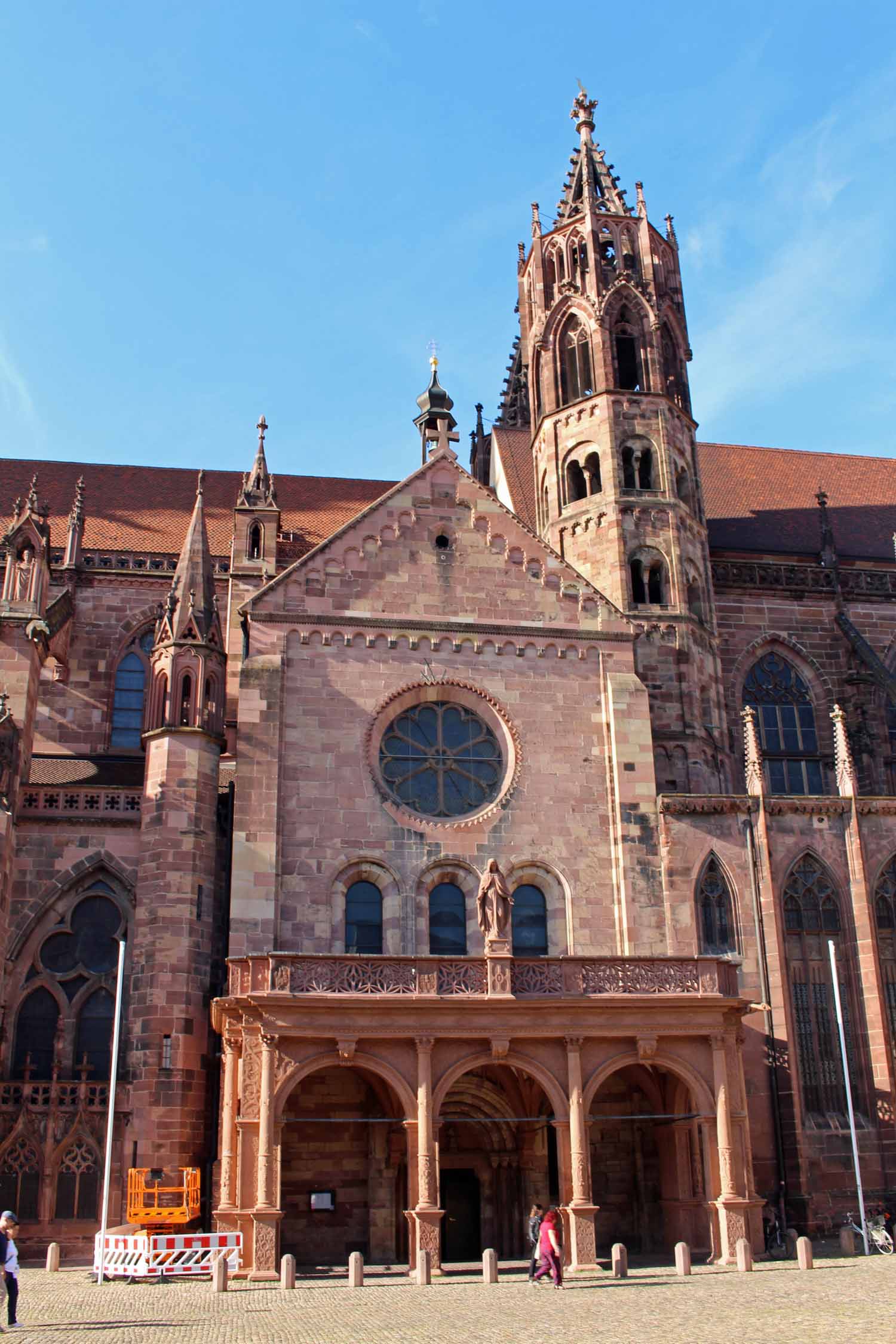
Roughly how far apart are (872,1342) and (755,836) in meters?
16.2

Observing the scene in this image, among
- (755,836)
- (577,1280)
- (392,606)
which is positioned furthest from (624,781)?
(577,1280)

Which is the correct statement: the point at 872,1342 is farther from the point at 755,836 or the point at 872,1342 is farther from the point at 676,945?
the point at 755,836

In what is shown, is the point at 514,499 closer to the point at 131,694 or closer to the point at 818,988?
the point at 131,694

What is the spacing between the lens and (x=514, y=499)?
41.2m

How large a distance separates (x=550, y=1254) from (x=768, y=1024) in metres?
9.28

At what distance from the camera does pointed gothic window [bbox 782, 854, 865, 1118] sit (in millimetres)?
27578

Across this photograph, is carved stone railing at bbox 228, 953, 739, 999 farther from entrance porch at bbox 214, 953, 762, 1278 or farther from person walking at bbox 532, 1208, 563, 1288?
person walking at bbox 532, 1208, 563, 1288

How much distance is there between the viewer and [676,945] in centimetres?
2750

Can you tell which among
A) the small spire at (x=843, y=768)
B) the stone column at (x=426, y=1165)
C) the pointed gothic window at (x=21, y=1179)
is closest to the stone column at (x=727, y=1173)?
the stone column at (x=426, y=1165)

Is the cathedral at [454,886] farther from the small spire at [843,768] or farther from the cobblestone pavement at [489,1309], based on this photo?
the cobblestone pavement at [489,1309]

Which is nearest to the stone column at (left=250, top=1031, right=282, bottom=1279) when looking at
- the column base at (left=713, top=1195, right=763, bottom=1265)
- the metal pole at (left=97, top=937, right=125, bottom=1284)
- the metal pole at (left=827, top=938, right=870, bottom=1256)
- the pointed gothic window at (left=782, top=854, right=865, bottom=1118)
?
the metal pole at (left=97, top=937, right=125, bottom=1284)

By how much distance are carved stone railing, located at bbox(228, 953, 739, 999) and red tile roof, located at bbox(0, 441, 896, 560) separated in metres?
16.8

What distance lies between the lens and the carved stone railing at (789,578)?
37688mm

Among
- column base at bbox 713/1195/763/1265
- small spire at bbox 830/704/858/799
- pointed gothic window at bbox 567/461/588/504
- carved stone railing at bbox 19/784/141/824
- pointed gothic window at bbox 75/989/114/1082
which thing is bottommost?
column base at bbox 713/1195/763/1265
